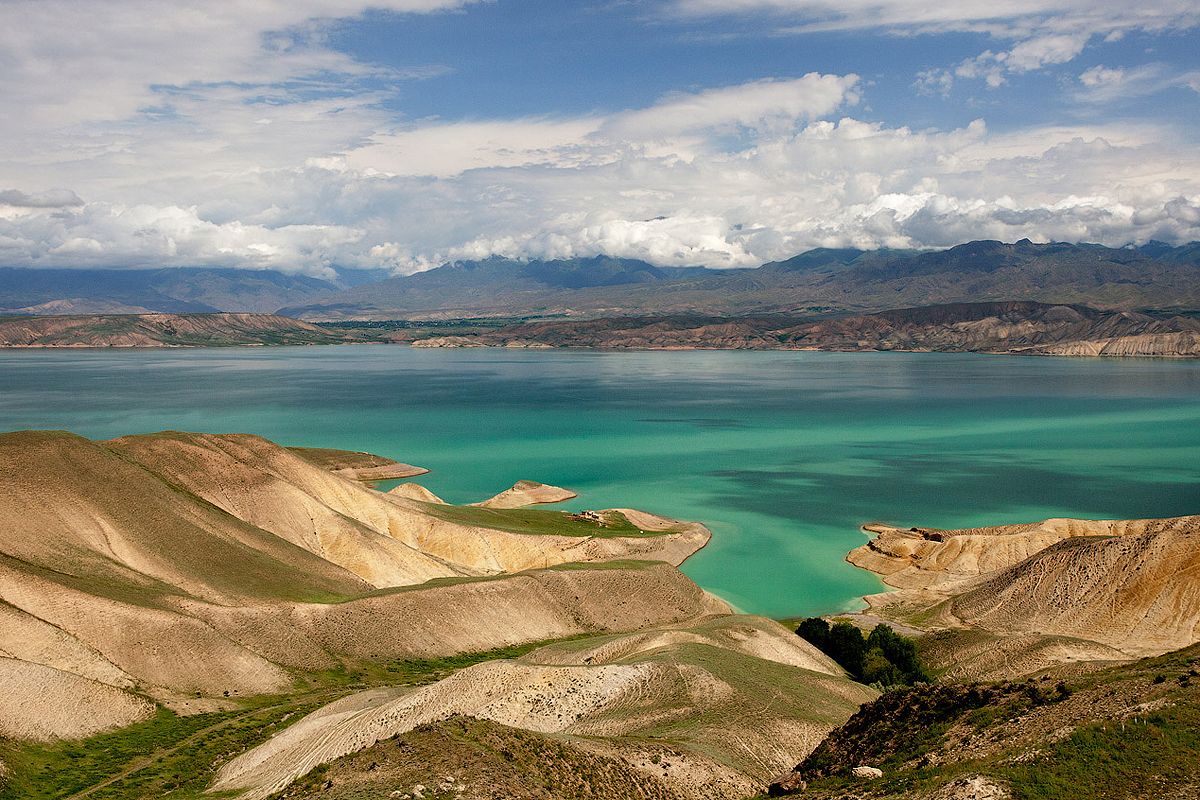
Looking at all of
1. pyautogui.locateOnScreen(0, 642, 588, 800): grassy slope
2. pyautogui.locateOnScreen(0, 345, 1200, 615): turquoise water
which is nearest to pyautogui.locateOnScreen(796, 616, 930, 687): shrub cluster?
pyautogui.locateOnScreen(0, 345, 1200, 615): turquoise water

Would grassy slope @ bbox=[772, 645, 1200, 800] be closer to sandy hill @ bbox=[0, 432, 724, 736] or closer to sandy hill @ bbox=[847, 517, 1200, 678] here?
sandy hill @ bbox=[847, 517, 1200, 678]

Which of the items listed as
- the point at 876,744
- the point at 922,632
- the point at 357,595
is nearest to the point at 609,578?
the point at 357,595

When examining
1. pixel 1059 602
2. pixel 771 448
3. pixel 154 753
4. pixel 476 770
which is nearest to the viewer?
pixel 476 770

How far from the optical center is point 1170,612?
51.4m

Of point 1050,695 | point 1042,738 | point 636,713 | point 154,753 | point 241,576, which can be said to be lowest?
point 154,753

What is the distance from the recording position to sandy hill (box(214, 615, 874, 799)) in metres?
28.7

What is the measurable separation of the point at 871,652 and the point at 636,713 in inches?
768

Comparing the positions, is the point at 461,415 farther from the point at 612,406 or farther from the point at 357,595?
the point at 357,595

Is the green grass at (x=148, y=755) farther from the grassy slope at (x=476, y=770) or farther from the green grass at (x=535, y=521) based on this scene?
the green grass at (x=535, y=521)

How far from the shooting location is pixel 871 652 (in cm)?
4869

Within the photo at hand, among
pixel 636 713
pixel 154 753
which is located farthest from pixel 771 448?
pixel 154 753

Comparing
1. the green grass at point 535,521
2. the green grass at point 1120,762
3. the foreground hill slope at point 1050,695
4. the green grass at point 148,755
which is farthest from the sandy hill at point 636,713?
the green grass at point 535,521

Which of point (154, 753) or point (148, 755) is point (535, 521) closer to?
point (154, 753)

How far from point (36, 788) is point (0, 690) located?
5520mm
